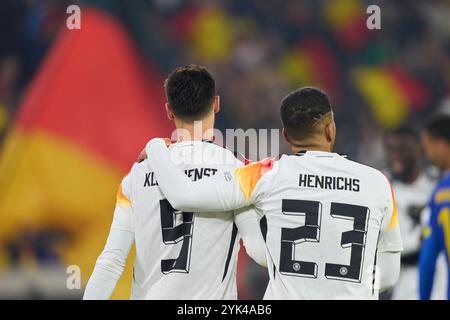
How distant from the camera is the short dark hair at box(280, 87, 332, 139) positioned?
3.64m

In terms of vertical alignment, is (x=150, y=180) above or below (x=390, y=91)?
below

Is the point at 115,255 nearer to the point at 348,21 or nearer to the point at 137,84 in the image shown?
the point at 137,84

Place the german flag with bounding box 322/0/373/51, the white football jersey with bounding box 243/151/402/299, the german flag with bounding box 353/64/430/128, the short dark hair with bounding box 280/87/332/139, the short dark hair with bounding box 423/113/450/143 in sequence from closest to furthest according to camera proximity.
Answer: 1. the white football jersey with bounding box 243/151/402/299
2. the short dark hair with bounding box 280/87/332/139
3. the short dark hair with bounding box 423/113/450/143
4. the german flag with bounding box 353/64/430/128
5. the german flag with bounding box 322/0/373/51

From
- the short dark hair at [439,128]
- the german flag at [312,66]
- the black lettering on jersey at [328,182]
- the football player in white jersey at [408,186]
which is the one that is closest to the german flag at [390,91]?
the german flag at [312,66]

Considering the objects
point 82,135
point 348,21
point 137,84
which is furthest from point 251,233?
point 348,21

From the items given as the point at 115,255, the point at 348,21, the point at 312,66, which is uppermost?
the point at 348,21

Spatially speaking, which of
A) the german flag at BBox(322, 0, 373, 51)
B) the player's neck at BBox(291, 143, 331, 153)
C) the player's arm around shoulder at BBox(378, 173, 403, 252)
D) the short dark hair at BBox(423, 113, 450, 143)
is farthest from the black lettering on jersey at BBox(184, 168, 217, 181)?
the german flag at BBox(322, 0, 373, 51)

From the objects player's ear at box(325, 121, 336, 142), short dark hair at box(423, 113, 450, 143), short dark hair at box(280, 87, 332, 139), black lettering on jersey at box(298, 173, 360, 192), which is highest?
short dark hair at box(423, 113, 450, 143)

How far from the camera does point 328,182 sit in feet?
11.8

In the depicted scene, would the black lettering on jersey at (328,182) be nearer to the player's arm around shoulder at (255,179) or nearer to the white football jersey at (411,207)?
the player's arm around shoulder at (255,179)

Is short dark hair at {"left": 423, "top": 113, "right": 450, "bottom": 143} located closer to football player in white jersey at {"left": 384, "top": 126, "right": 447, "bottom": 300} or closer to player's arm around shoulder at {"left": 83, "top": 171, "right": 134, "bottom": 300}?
football player in white jersey at {"left": 384, "top": 126, "right": 447, "bottom": 300}

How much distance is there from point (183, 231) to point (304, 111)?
2.28 feet

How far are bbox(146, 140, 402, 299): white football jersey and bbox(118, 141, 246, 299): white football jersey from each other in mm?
125

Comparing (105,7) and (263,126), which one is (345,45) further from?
(105,7)
